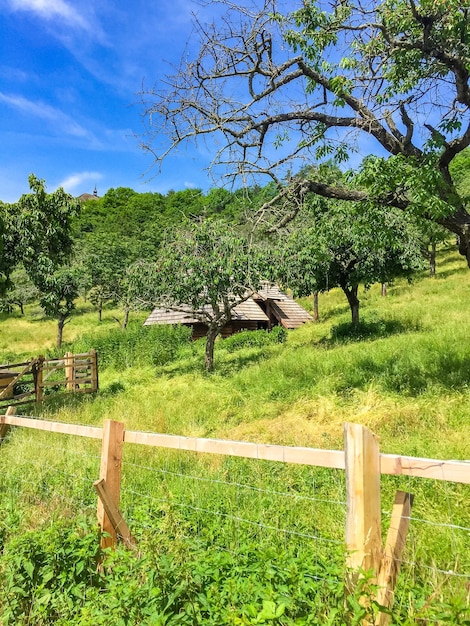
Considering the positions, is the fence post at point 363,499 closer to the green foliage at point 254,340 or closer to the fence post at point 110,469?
the fence post at point 110,469

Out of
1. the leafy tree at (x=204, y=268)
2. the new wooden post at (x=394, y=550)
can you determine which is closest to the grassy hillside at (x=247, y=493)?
the new wooden post at (x=394, y=550)

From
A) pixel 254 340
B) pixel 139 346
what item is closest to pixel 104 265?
pixel 139 346

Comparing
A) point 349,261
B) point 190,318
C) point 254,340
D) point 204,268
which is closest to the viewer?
point 204,268

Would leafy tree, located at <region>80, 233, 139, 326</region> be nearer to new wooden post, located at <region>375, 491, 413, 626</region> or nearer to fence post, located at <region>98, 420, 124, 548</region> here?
fence post, located at <region>98, 420, 124, 548</region>

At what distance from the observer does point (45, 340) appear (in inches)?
1334

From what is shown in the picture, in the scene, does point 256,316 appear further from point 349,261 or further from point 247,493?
point 247,493

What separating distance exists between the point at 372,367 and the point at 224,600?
8.96 metres

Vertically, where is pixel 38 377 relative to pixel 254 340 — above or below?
below

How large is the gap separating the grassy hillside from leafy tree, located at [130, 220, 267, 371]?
283 cm

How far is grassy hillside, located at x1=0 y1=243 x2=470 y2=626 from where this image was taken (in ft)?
7.31

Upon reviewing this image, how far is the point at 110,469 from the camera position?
3266mm

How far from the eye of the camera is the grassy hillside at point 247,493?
223 centimetres

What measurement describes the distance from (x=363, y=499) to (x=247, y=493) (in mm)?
2358

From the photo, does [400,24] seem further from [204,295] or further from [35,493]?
[204,295]
